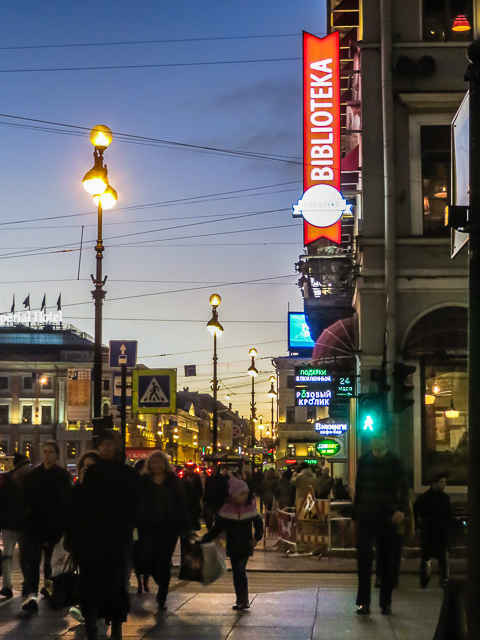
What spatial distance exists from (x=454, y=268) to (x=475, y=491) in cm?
1628

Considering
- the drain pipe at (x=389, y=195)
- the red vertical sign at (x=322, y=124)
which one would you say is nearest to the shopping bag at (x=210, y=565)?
the drain pipe at (x=389, y=195)

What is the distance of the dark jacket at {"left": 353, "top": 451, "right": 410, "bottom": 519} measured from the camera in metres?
10.2

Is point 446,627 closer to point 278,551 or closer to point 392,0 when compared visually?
point 278,551

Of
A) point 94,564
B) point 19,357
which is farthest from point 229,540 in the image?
point 19,357

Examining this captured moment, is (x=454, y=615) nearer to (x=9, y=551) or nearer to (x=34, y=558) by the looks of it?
(x=34, y=558)

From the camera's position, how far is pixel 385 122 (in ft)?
71.3

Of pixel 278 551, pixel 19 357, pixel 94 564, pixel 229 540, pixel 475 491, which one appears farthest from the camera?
pixel 19 357

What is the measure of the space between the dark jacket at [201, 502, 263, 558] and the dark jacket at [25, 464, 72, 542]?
69.5 inches

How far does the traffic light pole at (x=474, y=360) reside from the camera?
5.80 m

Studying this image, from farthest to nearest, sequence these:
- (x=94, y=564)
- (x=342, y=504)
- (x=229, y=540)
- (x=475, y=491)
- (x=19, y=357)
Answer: (x=19, y=357) → (x=342, y=504) → (x=229, y=540) → (x=94, y=564) → (x=475, y=491)

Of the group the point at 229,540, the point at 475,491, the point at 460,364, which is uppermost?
the point at 460,364

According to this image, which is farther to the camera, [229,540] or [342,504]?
[342,504]

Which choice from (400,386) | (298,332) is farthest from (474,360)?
(298,332)

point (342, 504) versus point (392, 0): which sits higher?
point (392, 0)
